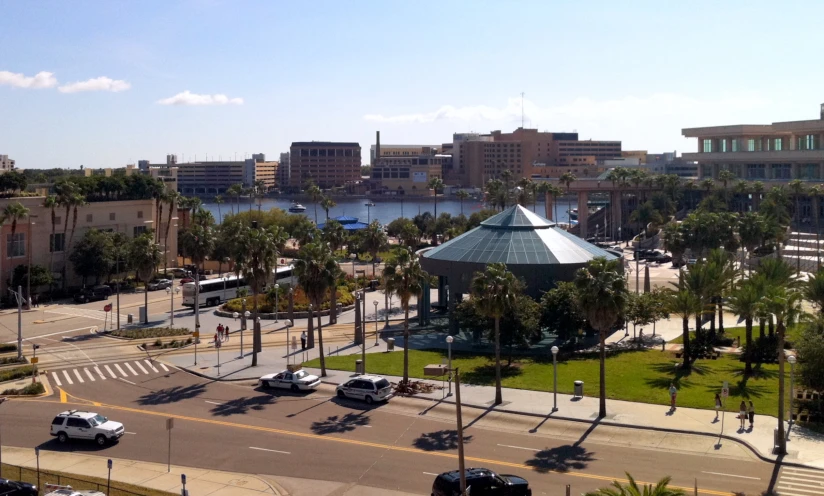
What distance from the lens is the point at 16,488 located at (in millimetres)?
30125

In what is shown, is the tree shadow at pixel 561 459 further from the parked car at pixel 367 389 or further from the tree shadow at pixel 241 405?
the tree shadow at pixel 241 405

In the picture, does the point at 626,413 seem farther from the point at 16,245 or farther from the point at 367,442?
the point at 16,245

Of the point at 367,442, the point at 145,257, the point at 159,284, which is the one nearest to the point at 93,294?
the point at 159,284

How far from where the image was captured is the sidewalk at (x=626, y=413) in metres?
37.1

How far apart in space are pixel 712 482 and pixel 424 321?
3914cm

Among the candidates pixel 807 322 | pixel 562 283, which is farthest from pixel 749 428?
pixel 562 283

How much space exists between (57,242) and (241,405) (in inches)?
2128

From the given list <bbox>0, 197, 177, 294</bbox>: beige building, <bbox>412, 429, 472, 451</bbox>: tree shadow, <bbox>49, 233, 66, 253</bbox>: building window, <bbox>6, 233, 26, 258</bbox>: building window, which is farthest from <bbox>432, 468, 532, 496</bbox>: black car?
<bbox>49, 233, 66, 253</bbox>: building window

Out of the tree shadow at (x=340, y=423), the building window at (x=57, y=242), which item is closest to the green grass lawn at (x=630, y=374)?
the tree shadow at (x=340, y=423)

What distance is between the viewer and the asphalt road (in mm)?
33906

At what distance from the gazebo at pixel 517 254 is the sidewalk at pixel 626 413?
16.4m

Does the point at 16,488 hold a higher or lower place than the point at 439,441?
higher

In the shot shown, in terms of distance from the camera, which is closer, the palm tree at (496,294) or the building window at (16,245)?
the palm tree at (496,294)

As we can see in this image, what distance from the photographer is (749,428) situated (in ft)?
129
